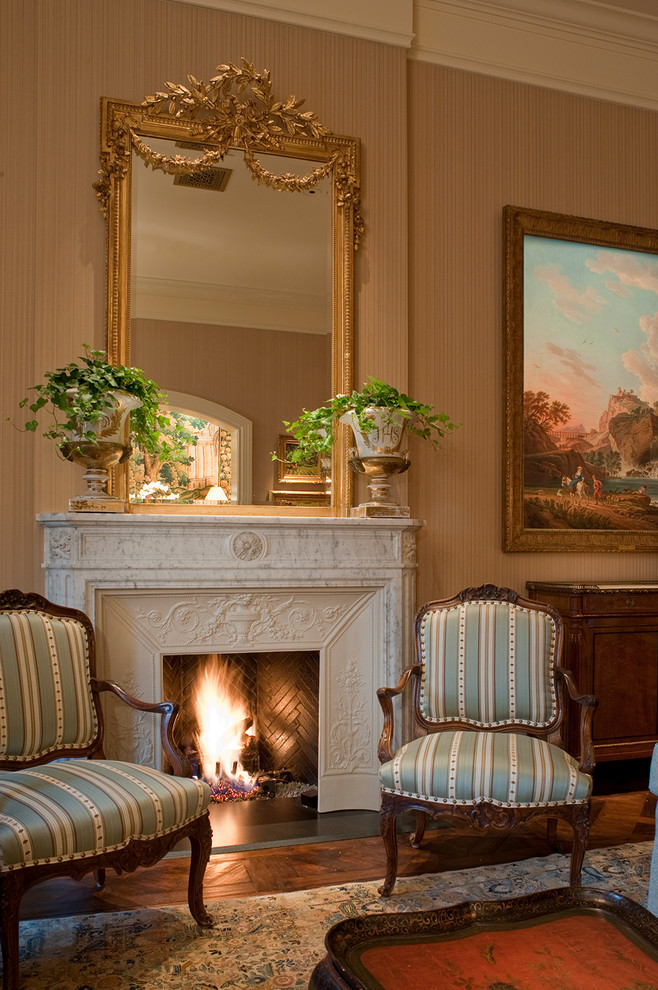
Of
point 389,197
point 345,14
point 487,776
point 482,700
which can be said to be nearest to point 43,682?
point 487,776

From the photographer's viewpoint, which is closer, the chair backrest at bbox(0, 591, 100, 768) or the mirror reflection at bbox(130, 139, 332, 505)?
the chair backrest at bbox(0, 591, 100, 768)

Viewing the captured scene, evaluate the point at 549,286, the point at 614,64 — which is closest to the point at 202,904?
the point at 549,286

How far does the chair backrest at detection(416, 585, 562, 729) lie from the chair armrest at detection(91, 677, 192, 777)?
3.47 feet

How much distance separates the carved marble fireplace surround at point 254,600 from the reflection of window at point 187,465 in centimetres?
24

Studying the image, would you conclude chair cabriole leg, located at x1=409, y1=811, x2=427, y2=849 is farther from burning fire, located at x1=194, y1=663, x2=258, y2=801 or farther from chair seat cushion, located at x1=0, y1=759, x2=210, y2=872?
chair seat cushion, located at x1=0, y1=759, x2=210, y2=872

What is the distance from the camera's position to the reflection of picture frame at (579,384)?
4324 millimetres

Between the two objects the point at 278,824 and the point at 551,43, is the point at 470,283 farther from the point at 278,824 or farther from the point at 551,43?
the point at 278,824

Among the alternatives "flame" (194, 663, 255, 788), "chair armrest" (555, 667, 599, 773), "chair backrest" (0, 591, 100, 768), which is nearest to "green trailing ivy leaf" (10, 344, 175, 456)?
"chair backrest" (0, 591, 100, 768)

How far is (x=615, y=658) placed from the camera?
399 centimetres

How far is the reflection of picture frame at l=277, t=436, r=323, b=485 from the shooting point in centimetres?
385

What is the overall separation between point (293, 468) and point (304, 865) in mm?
1679

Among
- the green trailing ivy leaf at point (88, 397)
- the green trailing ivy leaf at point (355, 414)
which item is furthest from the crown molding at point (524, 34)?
the green trailing ivy leaf at point (88, 397)

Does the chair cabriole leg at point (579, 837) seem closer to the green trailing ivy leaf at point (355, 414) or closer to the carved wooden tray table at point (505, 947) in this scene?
the carved wooden tray table at point (505, 947)

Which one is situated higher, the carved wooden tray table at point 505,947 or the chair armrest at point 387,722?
the chair armrest at point 387,722
